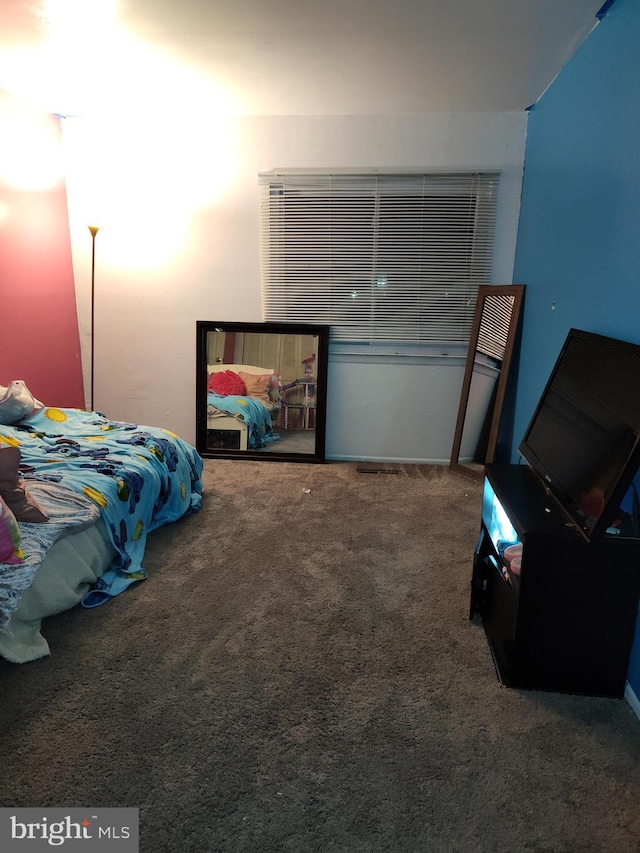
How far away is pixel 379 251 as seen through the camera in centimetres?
399

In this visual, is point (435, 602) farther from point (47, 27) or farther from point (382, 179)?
point (47, 27)

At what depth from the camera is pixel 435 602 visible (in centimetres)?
235

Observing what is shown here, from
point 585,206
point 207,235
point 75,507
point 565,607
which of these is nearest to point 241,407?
point 207,235

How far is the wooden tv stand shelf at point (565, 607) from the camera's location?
1.70 metres

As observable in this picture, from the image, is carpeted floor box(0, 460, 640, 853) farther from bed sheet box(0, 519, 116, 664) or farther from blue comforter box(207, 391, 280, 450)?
blue comforter box(207, 391, 280, 450)

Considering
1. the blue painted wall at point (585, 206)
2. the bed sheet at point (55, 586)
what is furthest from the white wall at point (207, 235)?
the bed sheet at point (55, 586)

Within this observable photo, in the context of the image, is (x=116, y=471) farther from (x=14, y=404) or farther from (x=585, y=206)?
(x=585, y=206)

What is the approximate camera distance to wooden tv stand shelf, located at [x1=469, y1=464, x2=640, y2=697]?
1.70 m

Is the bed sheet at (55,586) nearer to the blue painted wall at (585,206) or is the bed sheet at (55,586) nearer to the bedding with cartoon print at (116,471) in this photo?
the bedding with cartoon print at (116,471)

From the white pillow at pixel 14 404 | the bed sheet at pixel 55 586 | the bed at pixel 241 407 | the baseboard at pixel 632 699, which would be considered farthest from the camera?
the bed at pixel 241 407

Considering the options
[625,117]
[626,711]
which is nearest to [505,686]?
[626,711]

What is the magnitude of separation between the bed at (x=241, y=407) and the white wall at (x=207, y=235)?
0.90 feet

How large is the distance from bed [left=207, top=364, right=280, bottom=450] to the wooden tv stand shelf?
255 cm

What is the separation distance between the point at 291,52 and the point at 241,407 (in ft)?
7.62
